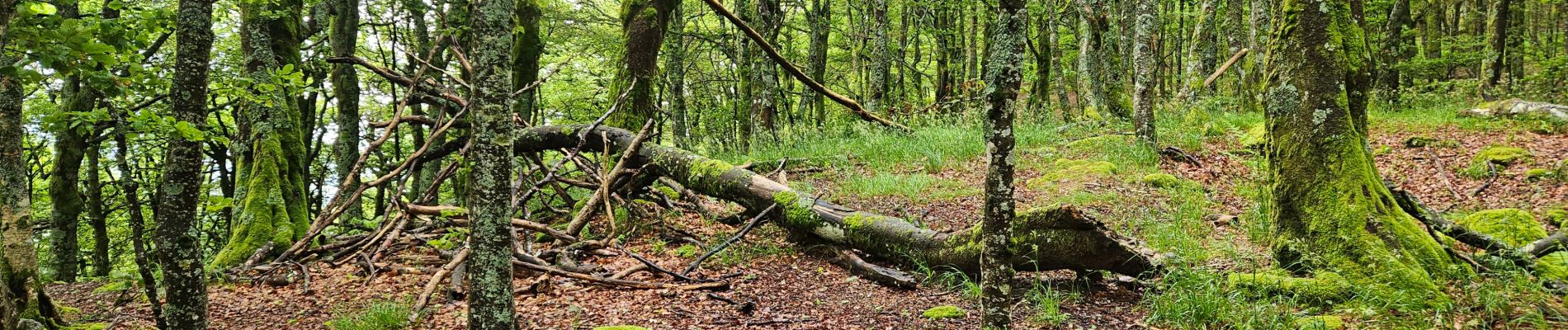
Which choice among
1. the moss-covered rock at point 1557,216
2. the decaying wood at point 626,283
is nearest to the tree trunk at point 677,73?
the decaying wood at point 626,283

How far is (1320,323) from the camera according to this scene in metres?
3.63

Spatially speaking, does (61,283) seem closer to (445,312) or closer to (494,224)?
(445,312)

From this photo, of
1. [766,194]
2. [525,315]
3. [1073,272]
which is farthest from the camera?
[766,194]

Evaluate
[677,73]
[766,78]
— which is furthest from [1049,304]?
[677,73]

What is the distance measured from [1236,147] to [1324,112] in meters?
6.20

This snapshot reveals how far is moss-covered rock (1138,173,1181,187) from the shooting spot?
8250 millimetres

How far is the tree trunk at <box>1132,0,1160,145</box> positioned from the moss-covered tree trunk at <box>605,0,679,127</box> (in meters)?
6.88

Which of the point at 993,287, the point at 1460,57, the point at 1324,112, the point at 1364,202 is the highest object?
the point at 1460,57

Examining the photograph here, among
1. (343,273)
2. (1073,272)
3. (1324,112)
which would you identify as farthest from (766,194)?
(1324,112)

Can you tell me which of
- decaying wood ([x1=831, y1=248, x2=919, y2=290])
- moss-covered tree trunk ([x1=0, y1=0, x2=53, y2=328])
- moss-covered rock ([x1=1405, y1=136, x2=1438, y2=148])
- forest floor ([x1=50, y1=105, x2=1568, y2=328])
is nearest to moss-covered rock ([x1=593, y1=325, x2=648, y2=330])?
forest floor ([x1=50, y1=105, x2=1568, y2=328])

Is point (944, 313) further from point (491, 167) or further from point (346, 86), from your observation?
point (346, 86)

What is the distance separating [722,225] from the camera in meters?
7.85

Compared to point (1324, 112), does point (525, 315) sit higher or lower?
lower

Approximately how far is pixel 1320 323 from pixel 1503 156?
8.34m
